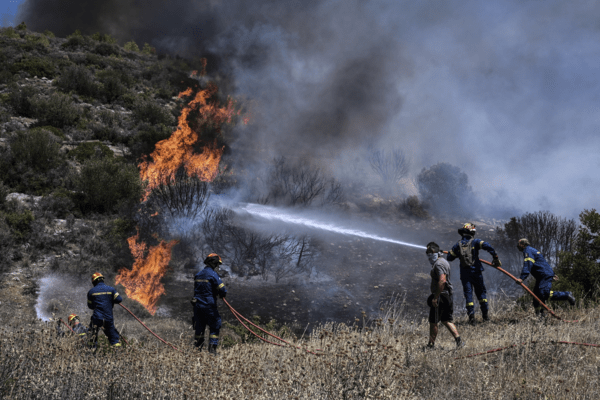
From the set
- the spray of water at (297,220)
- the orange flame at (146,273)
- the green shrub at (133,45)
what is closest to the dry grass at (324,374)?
the orange flame at (146,273)

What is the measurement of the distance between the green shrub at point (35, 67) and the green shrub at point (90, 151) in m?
12.3

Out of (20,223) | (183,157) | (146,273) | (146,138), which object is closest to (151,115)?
(146,138)

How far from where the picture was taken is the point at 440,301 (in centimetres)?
506

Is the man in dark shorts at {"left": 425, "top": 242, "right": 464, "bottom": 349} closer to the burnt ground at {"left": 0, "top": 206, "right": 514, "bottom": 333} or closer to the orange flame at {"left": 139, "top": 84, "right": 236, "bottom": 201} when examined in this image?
the burnt ground at {"left": 0, "top": 206, "right": 514, "bottom": 333}

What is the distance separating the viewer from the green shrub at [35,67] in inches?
984

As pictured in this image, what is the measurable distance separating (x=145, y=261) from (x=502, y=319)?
10.4 m

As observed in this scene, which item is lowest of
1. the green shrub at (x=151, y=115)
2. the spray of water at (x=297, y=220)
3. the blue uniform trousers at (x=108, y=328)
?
the blue uniform trousers at (x=108, y=328)

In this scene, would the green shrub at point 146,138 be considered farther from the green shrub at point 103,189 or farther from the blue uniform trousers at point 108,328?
the blue uniform trousers at point 108,328

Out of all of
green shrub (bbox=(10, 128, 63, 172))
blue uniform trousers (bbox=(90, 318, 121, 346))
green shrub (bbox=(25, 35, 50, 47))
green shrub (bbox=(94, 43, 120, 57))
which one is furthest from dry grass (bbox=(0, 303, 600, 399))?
green shrub (bbox=(94, 43, 120, 57))

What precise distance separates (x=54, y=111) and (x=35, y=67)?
9.35 m

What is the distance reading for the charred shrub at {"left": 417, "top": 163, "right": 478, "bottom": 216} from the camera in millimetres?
24625

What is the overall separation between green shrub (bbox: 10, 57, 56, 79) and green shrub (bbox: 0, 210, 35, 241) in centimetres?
1874

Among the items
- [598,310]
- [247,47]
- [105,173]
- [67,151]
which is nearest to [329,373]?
[598,310]

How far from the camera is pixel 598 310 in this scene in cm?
616
